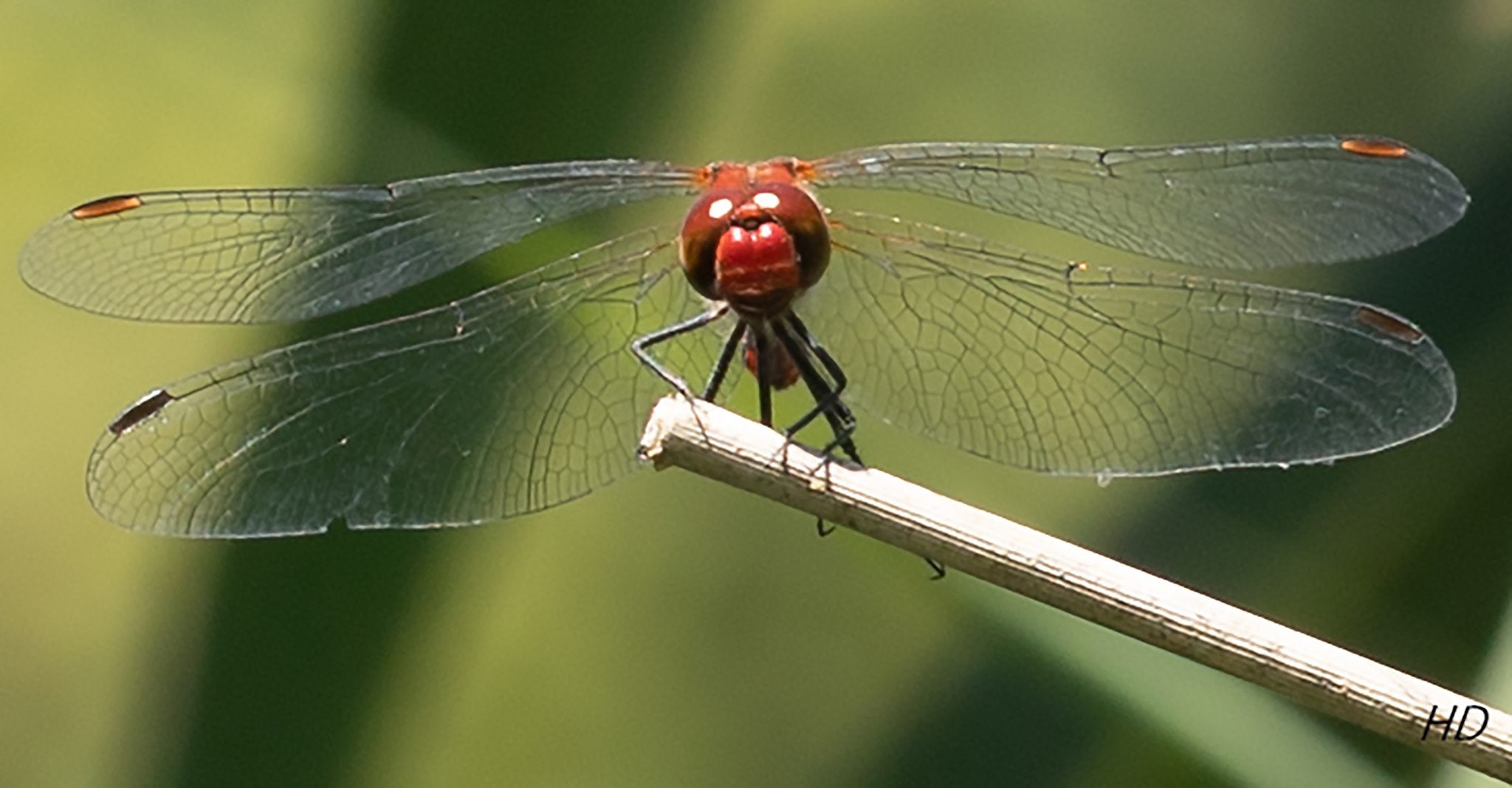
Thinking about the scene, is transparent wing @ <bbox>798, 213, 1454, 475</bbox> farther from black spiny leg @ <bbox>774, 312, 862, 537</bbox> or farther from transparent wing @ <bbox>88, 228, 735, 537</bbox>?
transparent wing @ <bbox>88, 228, 735, 537</bbox>

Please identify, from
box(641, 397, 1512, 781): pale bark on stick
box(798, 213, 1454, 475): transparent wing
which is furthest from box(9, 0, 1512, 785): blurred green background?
box(641, 397, 1512, 781): pale bark on stick

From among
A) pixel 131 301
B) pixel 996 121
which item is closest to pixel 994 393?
pixel 131 301

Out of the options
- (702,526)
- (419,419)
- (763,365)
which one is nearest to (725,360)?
(763,365)

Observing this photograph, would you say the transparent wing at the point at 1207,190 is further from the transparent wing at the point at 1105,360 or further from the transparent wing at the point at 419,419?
the transparent wing at the point at 419,419

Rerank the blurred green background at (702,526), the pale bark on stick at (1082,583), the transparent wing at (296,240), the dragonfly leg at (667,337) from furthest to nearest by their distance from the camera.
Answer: the blurred green background at (702,526) → the transparent wing at (296,240) → the dragonfly leg at (667,337) → the pale bark on stick at (1082,583)

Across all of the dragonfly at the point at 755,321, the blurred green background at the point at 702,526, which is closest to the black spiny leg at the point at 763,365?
the dragonfly at the point at 755,321

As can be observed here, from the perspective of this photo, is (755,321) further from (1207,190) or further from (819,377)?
(1207,190)
